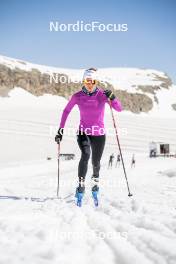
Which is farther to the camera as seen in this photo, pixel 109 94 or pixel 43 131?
pixel 43 131

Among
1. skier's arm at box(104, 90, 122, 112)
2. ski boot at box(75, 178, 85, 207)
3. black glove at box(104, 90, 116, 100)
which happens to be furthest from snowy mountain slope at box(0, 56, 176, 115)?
ski boot at box(75, 178, 85, 207)

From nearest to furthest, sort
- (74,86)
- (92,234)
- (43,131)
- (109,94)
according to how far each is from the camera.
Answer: (92,234)
(109,94)
(43,131)
(74,86)

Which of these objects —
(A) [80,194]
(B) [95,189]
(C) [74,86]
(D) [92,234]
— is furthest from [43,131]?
(D) [92,234]

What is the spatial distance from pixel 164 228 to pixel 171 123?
3700 inches

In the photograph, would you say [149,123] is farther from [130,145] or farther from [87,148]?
[87,148]

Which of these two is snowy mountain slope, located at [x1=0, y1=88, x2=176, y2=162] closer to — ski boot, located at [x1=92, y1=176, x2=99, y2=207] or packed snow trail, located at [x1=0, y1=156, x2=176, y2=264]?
ski boot, located at [x1=92, y1=176, x2=99, y2=207]

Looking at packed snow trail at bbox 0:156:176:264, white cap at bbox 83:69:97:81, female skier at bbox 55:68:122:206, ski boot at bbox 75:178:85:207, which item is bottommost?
packed snow trail at bbox 0:156:176:264

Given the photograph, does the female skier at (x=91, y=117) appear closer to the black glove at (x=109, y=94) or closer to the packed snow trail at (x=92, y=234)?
the black glove at (x=109, y=94)

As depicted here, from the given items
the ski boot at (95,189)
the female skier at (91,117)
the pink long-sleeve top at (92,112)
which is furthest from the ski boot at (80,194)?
the pink long-sleeve top at (92,112)

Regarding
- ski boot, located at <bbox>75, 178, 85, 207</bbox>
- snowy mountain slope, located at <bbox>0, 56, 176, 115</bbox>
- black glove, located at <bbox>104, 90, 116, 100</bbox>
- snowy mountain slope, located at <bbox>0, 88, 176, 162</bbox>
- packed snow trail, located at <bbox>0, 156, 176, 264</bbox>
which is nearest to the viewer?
packed snow trail, located at <bbox>0, 156, 176, 264</bbox>

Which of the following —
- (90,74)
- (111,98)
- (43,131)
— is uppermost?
(43,131)

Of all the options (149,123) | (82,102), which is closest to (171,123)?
(149,123)

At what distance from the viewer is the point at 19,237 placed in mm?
4520

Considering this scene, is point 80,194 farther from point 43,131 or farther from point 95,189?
point 43,131
